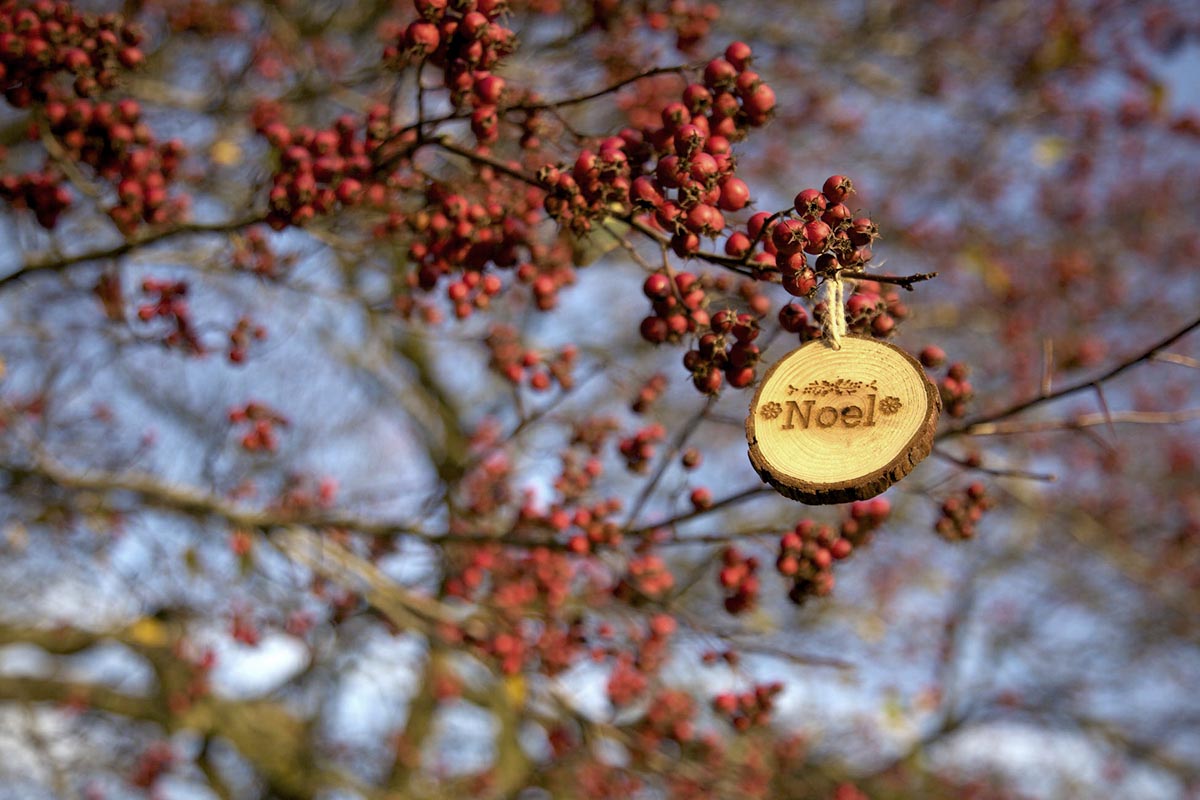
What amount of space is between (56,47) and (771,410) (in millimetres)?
2109

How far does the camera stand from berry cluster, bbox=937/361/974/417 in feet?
7.52

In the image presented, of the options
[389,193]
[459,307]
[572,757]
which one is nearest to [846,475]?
[459,307]

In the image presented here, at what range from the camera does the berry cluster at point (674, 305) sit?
1.98 metres

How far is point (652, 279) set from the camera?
6.51 feet

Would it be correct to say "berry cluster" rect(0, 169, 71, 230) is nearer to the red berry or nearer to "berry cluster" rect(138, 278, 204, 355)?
"berry cluster" rect(138, 278, 204, 355)

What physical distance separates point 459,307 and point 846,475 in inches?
54.1

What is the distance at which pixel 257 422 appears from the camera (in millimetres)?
3520

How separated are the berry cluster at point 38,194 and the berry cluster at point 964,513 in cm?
259

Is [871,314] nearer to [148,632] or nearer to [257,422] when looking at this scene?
[257,422]

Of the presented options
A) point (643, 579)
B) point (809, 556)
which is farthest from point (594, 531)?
point (809, 556)

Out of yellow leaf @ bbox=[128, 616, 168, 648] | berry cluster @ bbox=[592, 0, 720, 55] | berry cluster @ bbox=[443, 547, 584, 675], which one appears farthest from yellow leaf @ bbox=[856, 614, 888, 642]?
berry cluster @ bbox=[592, 0, 720, 55]

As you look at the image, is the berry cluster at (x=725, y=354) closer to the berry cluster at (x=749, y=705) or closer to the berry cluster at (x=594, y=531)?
the berry cluster at (x=594, y=531)

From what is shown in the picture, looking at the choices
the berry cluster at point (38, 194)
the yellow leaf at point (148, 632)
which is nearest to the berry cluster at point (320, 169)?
the berry cluster at point (38, 194)

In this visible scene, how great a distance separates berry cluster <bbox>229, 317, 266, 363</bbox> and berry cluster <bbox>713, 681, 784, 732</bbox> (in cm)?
196
